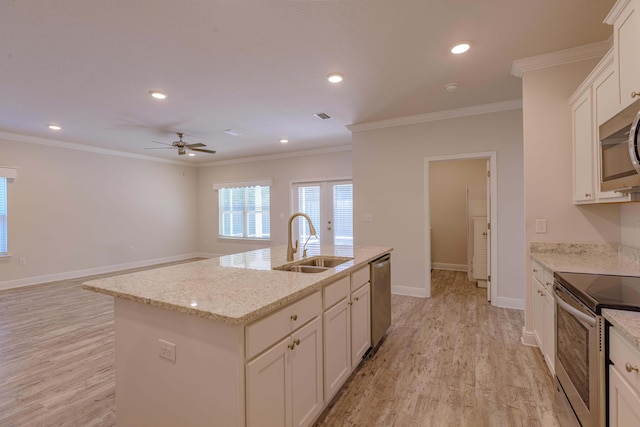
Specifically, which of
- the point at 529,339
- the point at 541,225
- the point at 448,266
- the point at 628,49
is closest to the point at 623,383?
the point at 628,49

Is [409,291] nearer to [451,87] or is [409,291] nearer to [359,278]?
[359,278]

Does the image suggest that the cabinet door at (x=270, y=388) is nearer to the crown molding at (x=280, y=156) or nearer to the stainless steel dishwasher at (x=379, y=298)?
the stainless steel dishwasher at (x=379, y=298)

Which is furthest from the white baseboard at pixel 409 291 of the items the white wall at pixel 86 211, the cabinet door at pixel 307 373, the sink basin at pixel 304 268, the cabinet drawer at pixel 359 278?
the white wall at pixel 86 211

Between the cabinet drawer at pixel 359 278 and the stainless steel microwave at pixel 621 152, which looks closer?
the stainless steel microwave at pixel 621 152

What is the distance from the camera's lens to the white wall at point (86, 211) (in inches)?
203

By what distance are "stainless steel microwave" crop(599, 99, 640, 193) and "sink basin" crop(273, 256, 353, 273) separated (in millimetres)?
1764

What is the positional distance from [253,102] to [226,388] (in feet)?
10.7

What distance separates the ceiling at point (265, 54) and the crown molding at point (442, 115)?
0.43 feet

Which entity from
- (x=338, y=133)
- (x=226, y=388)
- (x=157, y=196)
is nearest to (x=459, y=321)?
(x=226, y=388)

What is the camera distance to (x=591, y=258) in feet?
7.74

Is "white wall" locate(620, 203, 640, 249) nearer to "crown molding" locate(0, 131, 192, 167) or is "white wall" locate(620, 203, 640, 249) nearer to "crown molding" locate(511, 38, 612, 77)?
"crown molding" locate(511, 38, 612, 77)

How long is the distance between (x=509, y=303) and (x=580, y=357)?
261cm

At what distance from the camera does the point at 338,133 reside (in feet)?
17.5

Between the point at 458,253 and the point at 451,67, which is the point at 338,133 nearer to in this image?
the point at 451,67
